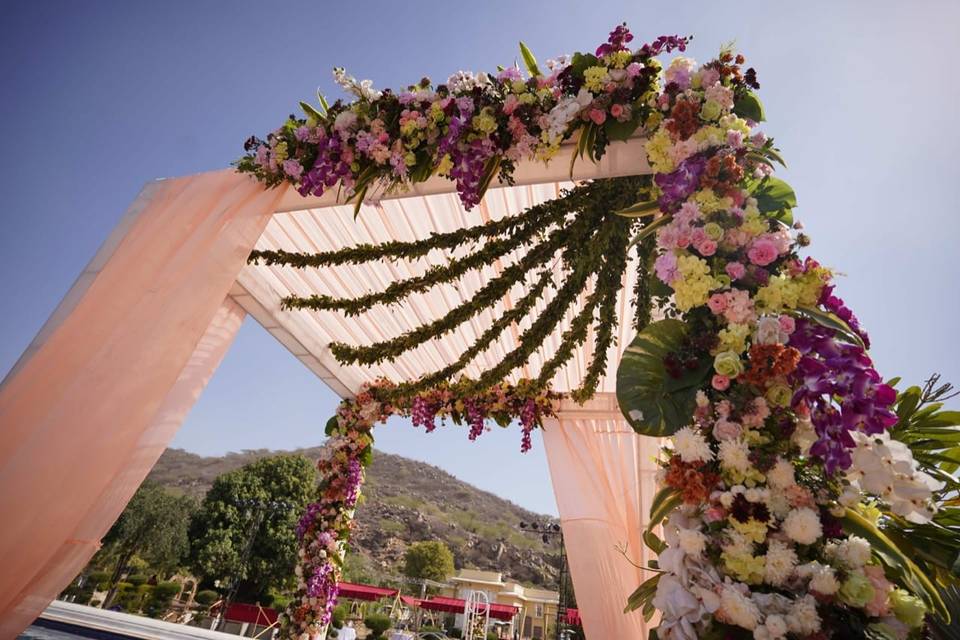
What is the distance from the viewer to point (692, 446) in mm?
1473

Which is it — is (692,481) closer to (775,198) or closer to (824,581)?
(824,581)

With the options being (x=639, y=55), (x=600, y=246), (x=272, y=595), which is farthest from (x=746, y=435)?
(x=272, y=595)

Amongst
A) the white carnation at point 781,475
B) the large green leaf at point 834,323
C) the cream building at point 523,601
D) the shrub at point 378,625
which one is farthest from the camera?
the cream building at point 523,601

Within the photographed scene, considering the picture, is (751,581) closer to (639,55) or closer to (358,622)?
(639,55)

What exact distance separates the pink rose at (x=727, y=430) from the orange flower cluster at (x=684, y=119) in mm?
1196

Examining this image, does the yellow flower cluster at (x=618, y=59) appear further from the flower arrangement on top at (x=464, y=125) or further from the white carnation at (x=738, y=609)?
the white carnation at (x=738, y=609)

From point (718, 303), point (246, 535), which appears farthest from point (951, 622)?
point (246, 535)

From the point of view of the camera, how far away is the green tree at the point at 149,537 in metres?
25.0

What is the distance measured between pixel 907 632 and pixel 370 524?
160 ft

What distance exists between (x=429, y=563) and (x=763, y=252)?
115 feet

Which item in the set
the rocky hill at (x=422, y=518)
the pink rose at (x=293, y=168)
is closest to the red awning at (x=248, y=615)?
the pink rose at (x=293, y=168)

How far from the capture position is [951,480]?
173cm

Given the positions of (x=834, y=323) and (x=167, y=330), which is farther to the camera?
(x=167, y=330)

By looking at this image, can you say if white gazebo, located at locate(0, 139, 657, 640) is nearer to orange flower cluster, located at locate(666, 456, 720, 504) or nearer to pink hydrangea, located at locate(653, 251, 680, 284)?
pink hydrangea, located at locate(653, 251, 680, 284)
